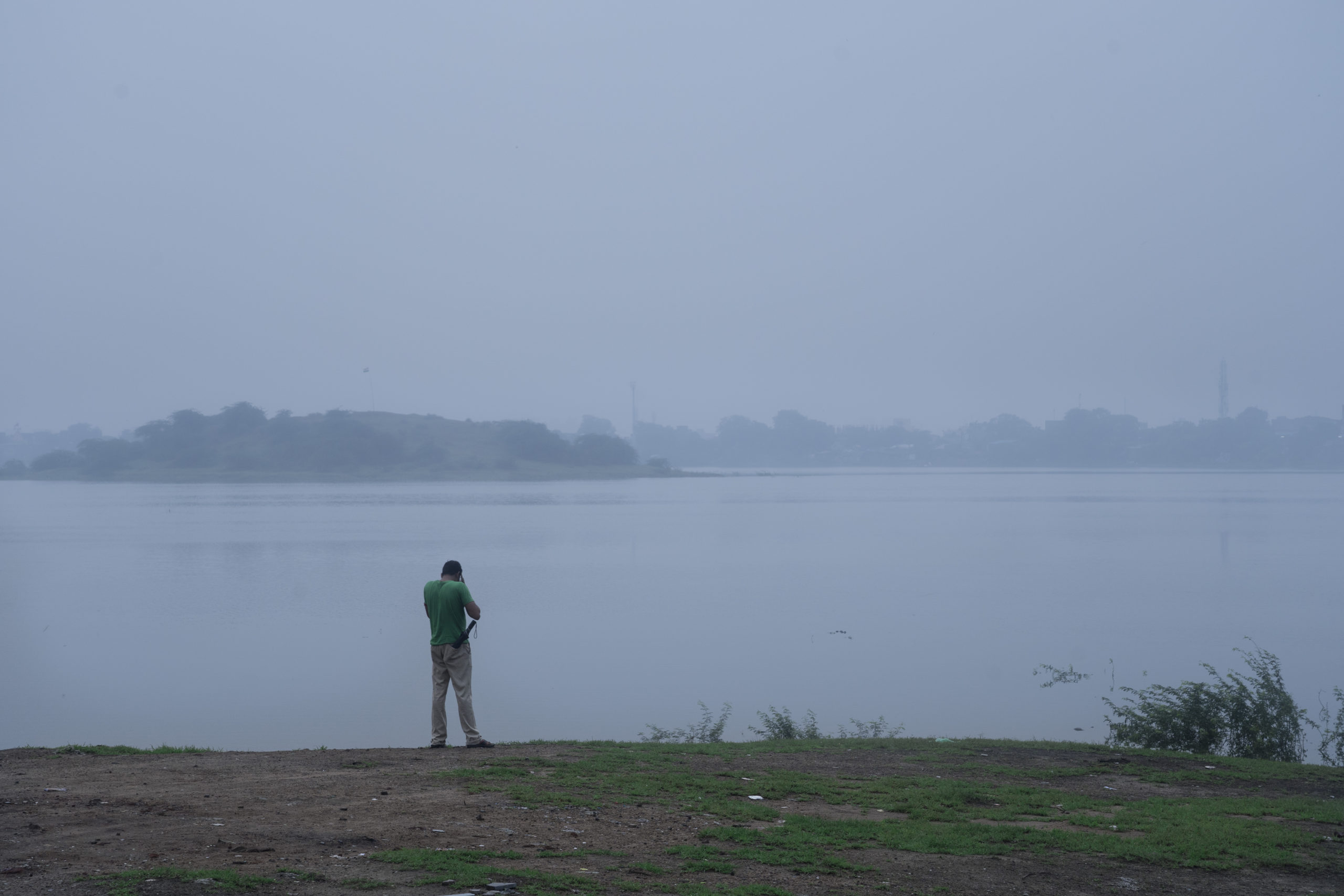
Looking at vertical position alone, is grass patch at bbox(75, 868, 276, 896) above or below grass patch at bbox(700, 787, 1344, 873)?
above

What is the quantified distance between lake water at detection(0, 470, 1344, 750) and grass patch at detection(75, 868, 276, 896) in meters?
8.58

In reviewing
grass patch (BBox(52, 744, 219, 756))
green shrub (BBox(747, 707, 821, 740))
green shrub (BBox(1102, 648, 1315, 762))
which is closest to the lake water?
green shrub (BBox(747, 707, 821, 740))

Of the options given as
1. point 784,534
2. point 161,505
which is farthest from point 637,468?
point 784,534

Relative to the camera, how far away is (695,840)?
20.9ft

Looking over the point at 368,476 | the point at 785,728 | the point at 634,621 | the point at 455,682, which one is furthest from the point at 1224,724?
the point at 368,476

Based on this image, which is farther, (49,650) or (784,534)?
(784,534)

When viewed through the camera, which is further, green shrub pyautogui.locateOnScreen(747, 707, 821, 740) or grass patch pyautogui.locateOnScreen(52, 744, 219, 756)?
green shrub pyautogui.locateOnScreen(747, 707, 821, 740)

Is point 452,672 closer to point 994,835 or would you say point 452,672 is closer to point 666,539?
point 994,835

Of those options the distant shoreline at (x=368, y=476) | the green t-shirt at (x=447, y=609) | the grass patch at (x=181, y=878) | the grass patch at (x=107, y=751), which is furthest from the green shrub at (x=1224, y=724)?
the distant shoreline at (x=368, y=476)

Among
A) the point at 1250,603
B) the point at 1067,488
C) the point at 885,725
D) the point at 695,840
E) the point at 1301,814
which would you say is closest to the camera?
the point at 695,840

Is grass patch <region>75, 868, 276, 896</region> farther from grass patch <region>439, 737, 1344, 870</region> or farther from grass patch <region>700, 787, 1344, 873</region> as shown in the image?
grass patch <region>700, 787, 1344, 873</region>

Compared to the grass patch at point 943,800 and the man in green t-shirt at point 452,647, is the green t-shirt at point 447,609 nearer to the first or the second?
the man in green t-shirt at point 452,647

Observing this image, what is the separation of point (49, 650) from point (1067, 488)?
106 meters

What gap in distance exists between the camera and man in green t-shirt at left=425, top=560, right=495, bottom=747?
9680 mm
